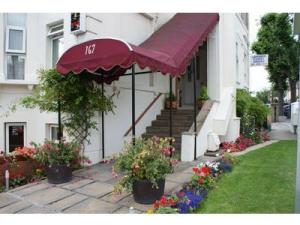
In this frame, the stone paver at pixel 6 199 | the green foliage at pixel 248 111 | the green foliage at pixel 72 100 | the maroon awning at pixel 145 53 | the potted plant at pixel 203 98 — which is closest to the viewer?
the stone paver at pixel 6 199

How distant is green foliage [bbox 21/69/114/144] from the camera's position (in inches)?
249

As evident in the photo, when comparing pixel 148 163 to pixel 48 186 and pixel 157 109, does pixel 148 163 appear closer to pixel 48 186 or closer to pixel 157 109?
pixel 48 186

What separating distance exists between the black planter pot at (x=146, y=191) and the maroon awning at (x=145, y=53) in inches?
83.3

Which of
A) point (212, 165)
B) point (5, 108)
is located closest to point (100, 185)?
point (212, 165)

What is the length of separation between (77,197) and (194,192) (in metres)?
2.00

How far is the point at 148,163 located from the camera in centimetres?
423

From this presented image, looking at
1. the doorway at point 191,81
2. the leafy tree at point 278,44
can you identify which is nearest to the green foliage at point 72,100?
the doorway at point 191,81

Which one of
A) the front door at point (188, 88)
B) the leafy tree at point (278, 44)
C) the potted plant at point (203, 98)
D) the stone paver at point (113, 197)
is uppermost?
the leafy tree at point (278, 44)

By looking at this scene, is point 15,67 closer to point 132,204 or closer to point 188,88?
point 132,204

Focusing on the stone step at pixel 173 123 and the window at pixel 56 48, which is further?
the stone step at pixel 173 123

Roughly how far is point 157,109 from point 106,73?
9.74 ft

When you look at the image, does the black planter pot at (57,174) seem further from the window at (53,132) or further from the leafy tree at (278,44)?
the leafy tree at (278,44)

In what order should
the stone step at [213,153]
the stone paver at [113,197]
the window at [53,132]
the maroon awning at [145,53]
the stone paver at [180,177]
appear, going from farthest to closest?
the window at [53,132]
the stone step at [213,153]
the stone paver at [180,177]
the maroon awning at [145,53]
the stone paver at [113,197]

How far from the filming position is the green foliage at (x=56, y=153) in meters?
5.59
